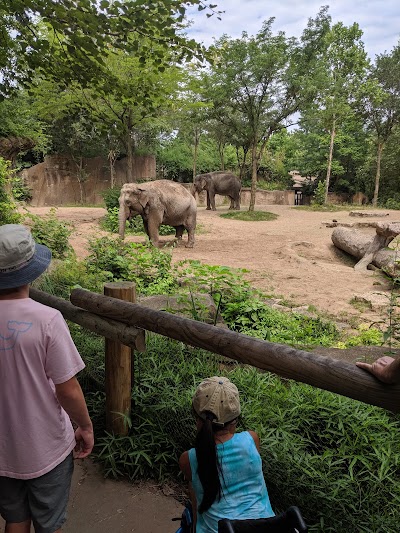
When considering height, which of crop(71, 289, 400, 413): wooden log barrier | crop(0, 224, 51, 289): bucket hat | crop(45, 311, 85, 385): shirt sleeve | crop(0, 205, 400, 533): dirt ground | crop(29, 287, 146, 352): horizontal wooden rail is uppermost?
crop(0, 224, 51, 289): bucket hat

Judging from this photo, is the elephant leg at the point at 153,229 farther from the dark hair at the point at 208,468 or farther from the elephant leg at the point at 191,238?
the dark hair at the point at 208,468

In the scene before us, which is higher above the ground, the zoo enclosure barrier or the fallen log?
the zoo enclosure barrier

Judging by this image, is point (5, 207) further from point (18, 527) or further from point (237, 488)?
point (237, 488)

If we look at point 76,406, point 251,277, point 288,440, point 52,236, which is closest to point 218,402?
point 76,406

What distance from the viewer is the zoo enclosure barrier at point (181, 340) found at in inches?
59.9

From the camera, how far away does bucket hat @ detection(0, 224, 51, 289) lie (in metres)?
1.46

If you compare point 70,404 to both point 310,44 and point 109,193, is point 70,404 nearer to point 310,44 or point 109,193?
point 109,193

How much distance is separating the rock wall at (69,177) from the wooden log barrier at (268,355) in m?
22.6

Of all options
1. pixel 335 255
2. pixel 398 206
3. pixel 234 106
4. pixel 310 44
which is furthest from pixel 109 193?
pixel 398 206

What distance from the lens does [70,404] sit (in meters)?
1.57

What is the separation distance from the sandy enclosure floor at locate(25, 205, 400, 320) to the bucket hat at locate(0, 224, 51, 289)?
19.6ft

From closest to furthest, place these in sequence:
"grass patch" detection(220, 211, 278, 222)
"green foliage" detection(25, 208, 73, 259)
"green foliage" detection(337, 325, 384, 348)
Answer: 1. "green foliage" detection(337, 325, 384, 348)
2. "green foliage" detection(25, 208, 73, 259)
3. "grass patch" detection(220, 211, 278, 222)

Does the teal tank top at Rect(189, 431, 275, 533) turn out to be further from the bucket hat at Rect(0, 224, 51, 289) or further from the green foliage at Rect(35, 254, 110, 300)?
the green foliage at Rect(35, 254, 110, 300)

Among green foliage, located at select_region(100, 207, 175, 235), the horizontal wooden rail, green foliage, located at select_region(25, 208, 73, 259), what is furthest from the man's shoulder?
green foliage, located at select_region(100, 207, 175, 235)
